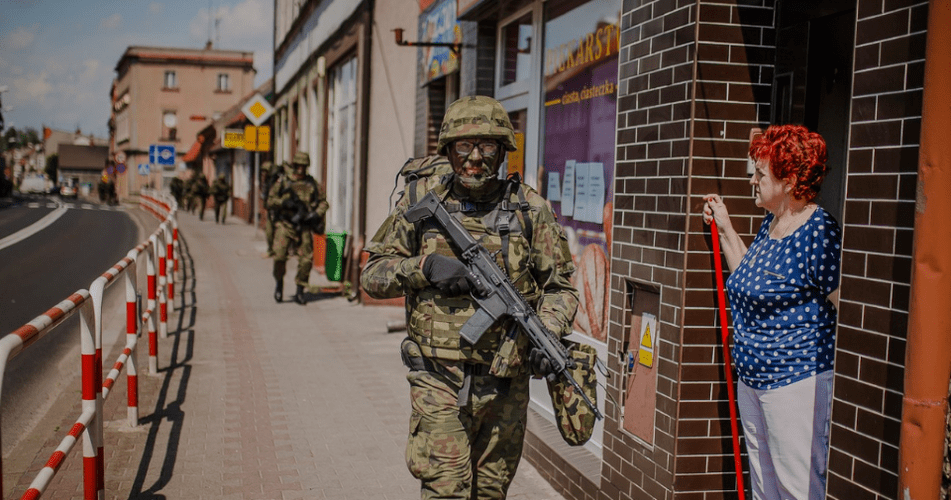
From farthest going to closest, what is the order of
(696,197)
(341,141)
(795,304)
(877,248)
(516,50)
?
(341,141)
(516,50)
(696,197)
(795,304)
(877,248)

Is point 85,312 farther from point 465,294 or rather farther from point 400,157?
point 400,157

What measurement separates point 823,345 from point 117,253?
698 inches

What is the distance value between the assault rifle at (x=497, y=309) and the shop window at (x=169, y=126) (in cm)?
7011

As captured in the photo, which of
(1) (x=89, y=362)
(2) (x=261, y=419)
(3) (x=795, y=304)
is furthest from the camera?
(2) (x=261, y=419)

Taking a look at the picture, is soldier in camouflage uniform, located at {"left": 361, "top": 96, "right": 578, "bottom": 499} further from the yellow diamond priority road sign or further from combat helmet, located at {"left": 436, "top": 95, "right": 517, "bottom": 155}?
the yellow diamond priority road sign

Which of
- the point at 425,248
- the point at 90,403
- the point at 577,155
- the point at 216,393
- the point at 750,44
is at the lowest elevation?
the point at 216,393

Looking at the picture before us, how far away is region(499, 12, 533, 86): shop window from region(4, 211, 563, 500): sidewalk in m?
2.82

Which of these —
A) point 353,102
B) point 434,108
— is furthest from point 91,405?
point 353,102

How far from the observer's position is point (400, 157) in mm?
11367

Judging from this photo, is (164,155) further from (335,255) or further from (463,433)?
(463,433)

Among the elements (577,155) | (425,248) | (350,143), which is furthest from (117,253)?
(425,248)

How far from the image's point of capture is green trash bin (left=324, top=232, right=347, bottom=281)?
12883 mm

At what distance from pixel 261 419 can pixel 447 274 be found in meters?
3.52

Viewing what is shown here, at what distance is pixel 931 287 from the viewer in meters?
2.44
